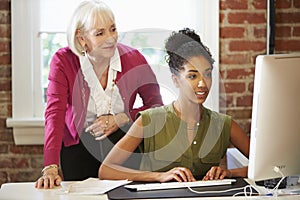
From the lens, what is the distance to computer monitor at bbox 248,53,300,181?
64.7 inches

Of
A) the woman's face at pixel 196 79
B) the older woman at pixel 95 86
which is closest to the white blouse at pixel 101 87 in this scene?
the older woman at pixel 95 86

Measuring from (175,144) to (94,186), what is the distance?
1.23 ft

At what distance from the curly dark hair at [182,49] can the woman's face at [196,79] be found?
2 centimetres

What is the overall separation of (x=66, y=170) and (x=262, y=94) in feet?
3.85

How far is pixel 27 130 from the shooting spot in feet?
9.90

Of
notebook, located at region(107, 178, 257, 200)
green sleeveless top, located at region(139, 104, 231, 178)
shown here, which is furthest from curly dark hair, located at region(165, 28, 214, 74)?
notebook, located at region(107, 178, 257, 200)

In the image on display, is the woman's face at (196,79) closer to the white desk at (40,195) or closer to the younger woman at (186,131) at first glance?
the younger woman at (186,131)

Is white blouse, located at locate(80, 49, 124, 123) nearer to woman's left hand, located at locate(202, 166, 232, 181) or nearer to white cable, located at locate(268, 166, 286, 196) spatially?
woman's left hand, located at locate(202, 166, 232, 181)

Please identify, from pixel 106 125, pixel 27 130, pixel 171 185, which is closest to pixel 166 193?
pixel 171 185

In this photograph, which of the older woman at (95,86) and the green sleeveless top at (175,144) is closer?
the green sleeveless top at (175,144)

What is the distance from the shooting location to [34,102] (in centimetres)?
306

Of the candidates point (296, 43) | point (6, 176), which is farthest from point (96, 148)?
Result: point (296, 43)

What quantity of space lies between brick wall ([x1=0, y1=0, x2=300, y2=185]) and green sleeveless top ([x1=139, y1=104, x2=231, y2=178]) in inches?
34.2

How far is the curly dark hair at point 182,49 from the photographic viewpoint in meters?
2.18
